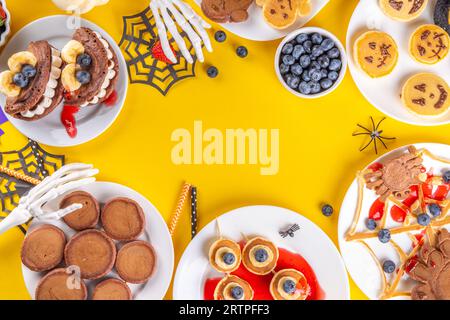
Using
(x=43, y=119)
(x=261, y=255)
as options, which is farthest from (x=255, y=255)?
(x=43, y=119)

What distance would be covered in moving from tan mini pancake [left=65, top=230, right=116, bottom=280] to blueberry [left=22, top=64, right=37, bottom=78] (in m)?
0.61

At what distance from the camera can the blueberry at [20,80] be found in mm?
1951

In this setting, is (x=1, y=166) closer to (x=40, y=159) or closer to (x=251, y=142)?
(x=40, y=159)

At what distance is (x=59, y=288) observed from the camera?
6.77 ft

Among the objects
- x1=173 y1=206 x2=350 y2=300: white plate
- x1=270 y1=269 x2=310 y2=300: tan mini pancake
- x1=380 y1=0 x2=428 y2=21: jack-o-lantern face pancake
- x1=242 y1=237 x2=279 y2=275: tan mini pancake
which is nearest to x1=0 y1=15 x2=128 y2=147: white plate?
x1=173 y1=206 x2=350 y2=300: white plate

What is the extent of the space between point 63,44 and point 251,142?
2.72 feet

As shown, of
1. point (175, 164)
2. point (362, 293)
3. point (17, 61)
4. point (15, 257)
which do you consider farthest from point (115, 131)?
point (362, 293)

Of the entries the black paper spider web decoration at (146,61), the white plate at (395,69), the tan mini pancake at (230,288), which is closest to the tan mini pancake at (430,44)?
the white plate at (395,69)

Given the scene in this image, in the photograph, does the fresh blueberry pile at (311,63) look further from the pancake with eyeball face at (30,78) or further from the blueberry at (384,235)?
the pancake with eyeball face at (30,78)

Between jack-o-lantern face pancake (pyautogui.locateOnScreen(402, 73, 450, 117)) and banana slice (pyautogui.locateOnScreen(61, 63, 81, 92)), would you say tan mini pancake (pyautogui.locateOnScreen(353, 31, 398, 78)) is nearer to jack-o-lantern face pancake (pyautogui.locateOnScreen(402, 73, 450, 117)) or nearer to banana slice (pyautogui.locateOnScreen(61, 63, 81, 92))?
jack-o-lantern face pancake (pyautogui.locateOnScreen(402, 73, 450, 117))

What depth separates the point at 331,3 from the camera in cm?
217

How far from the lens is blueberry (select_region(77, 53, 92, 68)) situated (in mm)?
1984

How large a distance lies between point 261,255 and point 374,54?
87 centimetres

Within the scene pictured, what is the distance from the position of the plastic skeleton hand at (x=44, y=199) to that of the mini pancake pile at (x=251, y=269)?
558 millimetres
